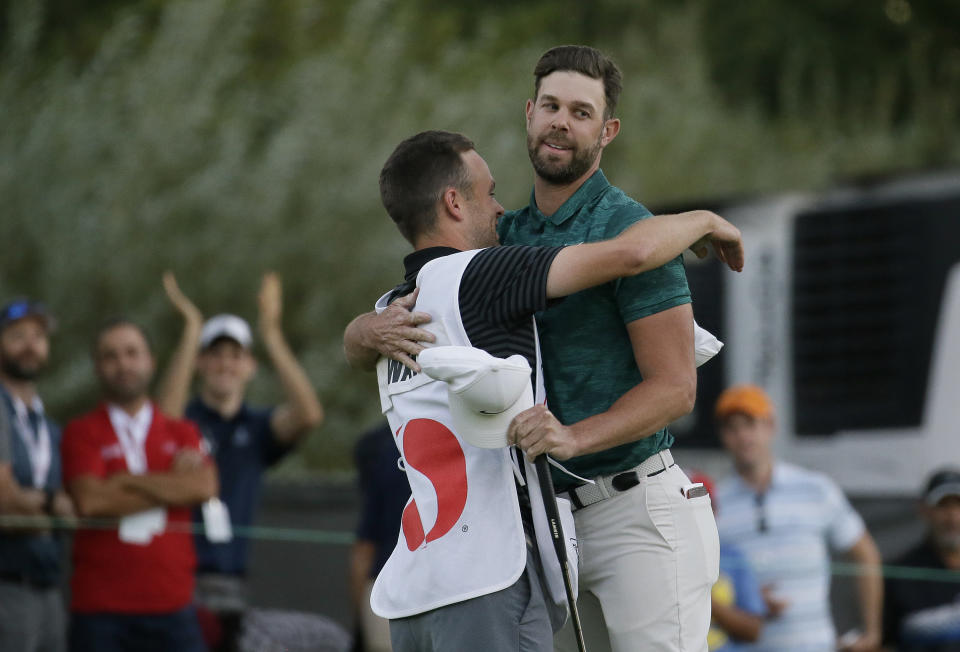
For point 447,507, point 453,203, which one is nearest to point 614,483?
point 447,507

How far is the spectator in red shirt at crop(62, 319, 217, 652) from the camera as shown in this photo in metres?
5.86

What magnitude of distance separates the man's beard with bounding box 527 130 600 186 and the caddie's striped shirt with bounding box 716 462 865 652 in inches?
130

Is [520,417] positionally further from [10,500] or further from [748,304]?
[748,304]

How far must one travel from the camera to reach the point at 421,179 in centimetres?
320

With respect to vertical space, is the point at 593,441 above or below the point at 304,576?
above

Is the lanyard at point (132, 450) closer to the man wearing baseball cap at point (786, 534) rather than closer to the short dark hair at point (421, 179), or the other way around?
the man wearing baseball cap at point (786, 534)

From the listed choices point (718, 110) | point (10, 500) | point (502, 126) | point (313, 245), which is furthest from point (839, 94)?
point (10, 500)

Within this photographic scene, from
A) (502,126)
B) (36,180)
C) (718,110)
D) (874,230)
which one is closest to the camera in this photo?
(874,230)

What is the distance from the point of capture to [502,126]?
13.5 metres

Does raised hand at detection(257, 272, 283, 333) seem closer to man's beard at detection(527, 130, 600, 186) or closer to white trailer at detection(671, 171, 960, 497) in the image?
white trailer at detection(671, 171, 960, 497)

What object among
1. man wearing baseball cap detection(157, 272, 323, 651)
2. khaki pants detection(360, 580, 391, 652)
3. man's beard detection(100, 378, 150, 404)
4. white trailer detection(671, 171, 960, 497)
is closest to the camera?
A: man's beard detection(100, 378, 150, 404)

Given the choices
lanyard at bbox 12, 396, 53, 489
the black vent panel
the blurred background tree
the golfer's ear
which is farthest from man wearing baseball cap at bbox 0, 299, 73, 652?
the blurred background tree

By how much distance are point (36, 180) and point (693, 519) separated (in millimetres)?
9137

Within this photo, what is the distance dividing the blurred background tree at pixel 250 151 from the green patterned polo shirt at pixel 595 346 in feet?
26.7
